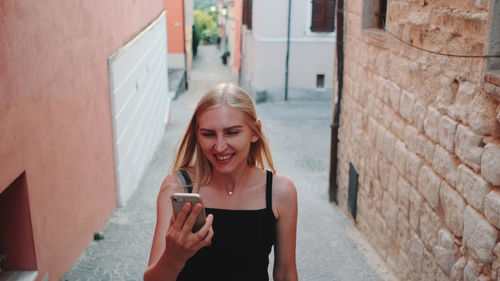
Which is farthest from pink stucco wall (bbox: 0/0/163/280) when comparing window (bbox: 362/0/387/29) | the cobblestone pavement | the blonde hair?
window (bbox: 362/0/387/29)

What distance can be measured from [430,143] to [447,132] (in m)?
0.38

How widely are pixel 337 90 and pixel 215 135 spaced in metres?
5.93

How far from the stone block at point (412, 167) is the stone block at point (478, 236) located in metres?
1.05

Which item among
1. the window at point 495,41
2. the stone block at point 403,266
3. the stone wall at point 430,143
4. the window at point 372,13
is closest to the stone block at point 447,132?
the stone wall at point 430,143

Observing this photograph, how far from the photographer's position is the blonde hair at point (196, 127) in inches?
86.5

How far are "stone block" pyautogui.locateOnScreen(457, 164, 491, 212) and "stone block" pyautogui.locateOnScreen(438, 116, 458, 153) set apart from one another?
239mm

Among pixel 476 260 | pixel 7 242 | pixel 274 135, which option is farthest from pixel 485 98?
pixel 274 135

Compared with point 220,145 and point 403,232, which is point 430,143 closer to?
point 403,232

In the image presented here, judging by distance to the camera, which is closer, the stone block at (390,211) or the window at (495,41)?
the window at (495,41)

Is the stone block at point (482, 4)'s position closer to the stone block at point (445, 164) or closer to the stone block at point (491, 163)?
the stone block at point (491, 163)

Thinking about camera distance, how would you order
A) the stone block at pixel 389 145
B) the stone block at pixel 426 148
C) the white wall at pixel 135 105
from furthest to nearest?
the white wall at pixel 135 105 < the stone block at pixel 389 145 < the stone block at pixel 426 148

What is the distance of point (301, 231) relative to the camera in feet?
23.6

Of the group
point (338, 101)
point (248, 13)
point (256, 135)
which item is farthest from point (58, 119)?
point (248, 13)

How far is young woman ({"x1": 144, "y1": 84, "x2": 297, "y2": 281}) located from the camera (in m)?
2.09
